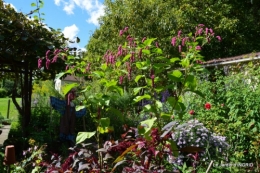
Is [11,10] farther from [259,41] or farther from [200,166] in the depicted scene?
[259,41]

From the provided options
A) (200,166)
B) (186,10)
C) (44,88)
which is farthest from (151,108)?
(186,10)

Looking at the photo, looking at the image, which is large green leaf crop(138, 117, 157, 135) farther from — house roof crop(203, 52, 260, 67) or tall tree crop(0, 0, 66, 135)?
house roof crop(203, 52, 260, 67)

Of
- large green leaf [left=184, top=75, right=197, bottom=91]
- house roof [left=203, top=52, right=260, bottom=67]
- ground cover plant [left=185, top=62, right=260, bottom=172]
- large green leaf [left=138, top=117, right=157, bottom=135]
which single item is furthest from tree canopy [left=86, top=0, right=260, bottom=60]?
large green leaf [left=138, top=117, right=157, bottom=135]

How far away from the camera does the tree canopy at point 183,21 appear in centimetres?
1338

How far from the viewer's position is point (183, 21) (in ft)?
49.2

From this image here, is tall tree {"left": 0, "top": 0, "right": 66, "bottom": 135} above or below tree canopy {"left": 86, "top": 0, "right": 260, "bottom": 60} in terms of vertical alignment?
below

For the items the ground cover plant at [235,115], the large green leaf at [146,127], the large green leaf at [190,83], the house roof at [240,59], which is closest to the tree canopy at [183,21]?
the house roof at [240,59]

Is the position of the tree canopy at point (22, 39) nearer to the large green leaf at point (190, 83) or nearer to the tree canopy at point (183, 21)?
the large green leaf at point (190, 83)

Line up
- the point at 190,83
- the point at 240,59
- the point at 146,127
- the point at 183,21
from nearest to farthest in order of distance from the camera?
the point at 146,127
the point at 190,83
the point at 240,59
the point at 183,21

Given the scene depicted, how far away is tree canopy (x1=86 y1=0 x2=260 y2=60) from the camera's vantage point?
13.4 meters

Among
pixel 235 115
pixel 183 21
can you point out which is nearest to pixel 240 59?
pixel 235 115

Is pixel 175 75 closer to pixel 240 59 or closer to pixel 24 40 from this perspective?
pixel 24 40

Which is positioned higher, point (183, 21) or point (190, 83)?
point (183, 21)

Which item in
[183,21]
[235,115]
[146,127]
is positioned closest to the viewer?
[146,127]
